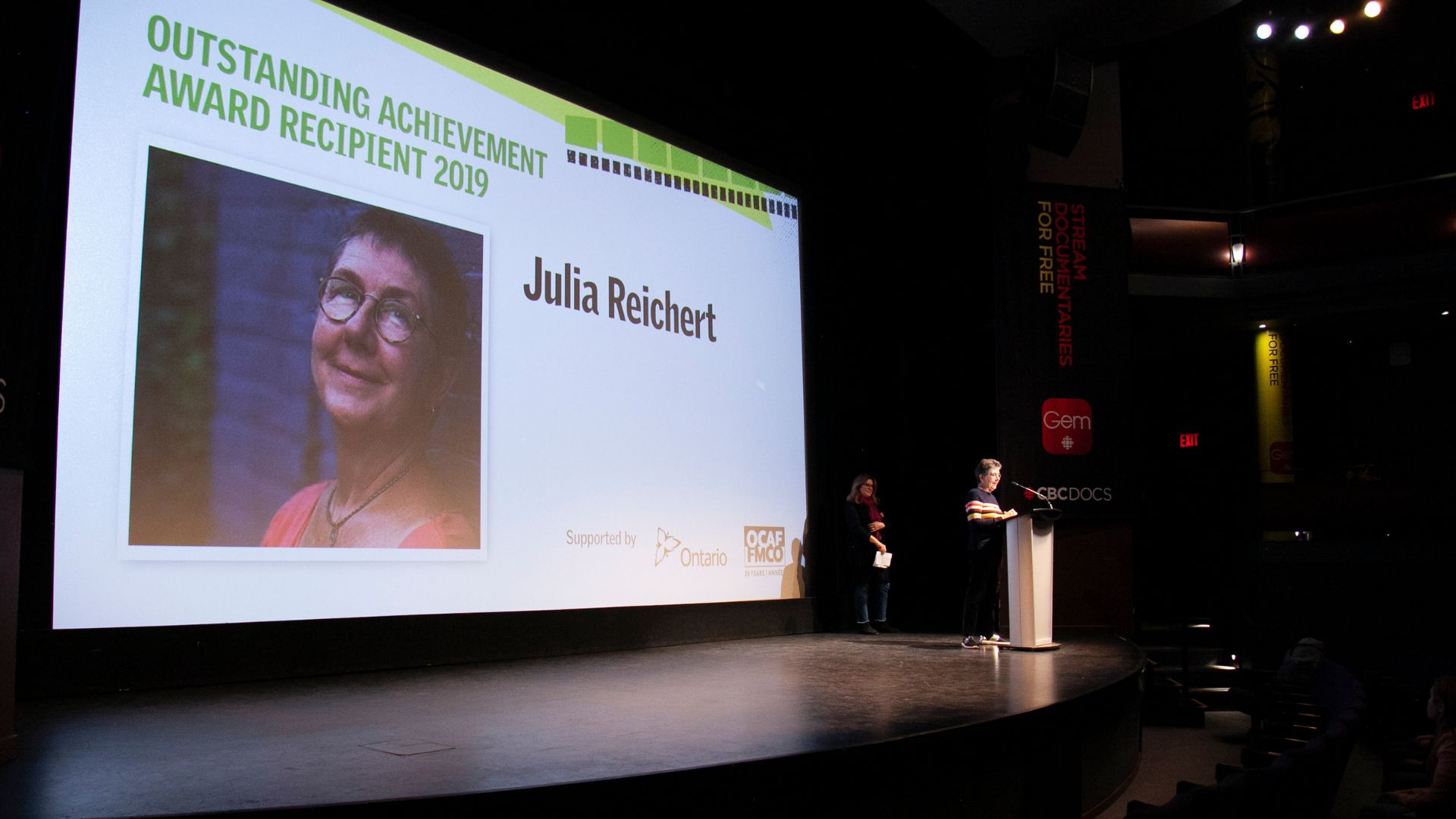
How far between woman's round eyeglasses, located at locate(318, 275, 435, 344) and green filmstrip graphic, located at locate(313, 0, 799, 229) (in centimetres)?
135

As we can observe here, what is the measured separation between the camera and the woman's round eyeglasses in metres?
4.80

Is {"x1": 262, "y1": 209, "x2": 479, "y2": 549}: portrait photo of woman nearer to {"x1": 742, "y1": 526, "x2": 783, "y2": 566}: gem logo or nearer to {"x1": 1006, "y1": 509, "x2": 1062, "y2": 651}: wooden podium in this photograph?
{"x1": 742, "y1": 526, "x2": 783, "y2": 566}: gem logo

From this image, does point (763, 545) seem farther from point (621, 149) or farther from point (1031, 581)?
point (621, 149)

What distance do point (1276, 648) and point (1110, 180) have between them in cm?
490

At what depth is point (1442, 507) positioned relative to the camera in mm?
10055

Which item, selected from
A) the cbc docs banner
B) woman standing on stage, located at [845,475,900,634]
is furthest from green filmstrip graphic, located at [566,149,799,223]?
woman standing on stage, located at [845,475,900,634]

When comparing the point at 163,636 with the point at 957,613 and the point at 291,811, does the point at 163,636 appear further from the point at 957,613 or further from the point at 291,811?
the point at 957,613

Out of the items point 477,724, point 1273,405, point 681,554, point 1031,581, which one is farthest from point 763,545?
point 1273,405

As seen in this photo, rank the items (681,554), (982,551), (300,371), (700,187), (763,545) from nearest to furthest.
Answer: (300,371) < (982,551) < (681,554) < (700,187) < (763,545)

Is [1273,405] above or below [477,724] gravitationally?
above

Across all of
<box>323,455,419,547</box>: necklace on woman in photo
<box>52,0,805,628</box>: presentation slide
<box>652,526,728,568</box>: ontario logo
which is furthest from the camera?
<box>652,526,728,568</box>: ontario logo

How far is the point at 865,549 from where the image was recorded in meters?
7.93

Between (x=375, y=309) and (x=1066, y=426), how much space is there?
4.89 m

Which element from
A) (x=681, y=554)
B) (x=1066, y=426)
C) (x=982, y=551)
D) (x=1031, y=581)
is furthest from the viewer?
(x=1066, y=426)
